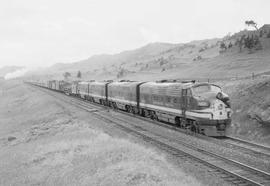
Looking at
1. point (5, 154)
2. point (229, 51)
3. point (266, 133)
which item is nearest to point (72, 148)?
point (5, 154)

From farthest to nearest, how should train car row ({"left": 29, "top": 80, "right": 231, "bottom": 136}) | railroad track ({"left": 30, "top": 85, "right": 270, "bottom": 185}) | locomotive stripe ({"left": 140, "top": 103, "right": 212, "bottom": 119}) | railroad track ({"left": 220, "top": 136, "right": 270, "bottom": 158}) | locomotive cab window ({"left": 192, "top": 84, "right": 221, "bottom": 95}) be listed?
locomotive cab window ({"left": 192, "top": 84, "right": 221, "bottom": 95})
train car row ({"left": 29, "top": 80, "right": 231, "bottom": 136})
locomotive stripe ({"left": 140, "top": 103, "right": 212, "bottom": 119})
railroad track ({"left": 220, "top": 136, "right": 270, "bottom": 158})
railroad track ({"left": 30, "top": 85, "right": 270, "bottom": 185})

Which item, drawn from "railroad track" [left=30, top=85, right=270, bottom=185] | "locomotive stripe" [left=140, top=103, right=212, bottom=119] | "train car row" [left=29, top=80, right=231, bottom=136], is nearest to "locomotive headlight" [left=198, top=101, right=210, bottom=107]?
"train car row" [left=29, top=80, right=231, bottom=136]

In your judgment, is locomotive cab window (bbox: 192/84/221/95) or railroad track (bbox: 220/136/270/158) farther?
locomotive cab window (bbox: 192/84/221/95)

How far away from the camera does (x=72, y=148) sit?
21.7 meters

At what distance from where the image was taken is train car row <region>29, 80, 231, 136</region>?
22730 millimetres

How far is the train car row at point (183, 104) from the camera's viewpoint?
2273 cm

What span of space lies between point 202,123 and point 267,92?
25.9 feet

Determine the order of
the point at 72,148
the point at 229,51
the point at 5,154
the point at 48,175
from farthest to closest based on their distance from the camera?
the point at 229,51, the point at 5,154, the point at 72,148, the point at 48,175

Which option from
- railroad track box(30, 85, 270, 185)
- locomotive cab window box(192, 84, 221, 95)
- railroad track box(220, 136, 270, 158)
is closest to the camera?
railroad track box(30, 85, 270, 185)

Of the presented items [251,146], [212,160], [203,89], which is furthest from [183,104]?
[212,160]

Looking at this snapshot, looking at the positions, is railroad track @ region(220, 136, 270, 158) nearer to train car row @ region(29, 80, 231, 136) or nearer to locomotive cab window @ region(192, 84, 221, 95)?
train car row @ region(29, 80, 231, 136)

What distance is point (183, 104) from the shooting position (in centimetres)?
2508

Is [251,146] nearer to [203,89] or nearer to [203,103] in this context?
[203,103]

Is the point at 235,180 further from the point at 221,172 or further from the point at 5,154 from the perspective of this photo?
the point at 5,154
